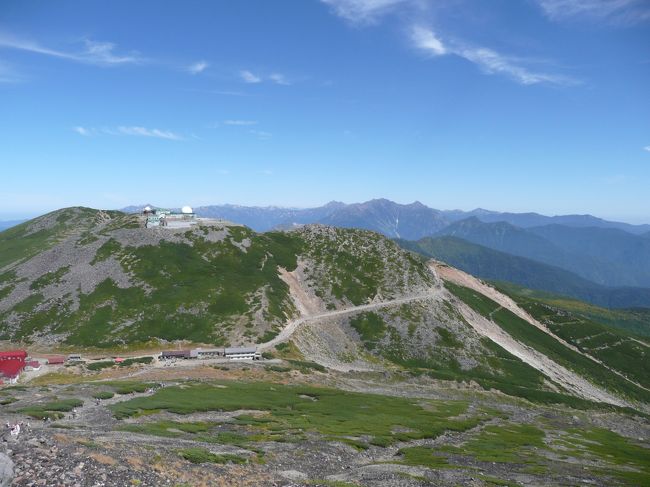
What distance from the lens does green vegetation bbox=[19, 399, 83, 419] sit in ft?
168

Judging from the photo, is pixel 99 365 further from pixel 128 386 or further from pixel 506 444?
pixel 506 444

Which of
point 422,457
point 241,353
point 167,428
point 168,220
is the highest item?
point 168,220

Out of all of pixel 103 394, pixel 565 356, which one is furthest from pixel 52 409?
pixel 565 356

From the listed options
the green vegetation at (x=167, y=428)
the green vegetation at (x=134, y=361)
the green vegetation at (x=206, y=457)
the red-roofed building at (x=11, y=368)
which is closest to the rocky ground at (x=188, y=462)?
the green vegetation at (x=206, y=457)

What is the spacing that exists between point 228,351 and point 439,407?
54.1 meters

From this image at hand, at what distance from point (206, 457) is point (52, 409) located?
30264 millimetres

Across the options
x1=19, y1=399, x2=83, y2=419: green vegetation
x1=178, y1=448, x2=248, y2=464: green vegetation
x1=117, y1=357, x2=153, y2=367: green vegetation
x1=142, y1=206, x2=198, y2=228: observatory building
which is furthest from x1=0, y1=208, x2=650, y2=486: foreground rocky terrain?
x1=142, y1=206, x2=198, y2=228: observatory building

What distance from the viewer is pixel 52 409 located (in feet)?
180

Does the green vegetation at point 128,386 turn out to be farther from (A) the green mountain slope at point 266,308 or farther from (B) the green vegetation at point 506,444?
(B) the green vegetation at point 506,444

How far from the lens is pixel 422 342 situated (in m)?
148

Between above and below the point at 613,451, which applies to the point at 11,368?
above

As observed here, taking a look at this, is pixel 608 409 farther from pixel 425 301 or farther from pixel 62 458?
pixel 62 458

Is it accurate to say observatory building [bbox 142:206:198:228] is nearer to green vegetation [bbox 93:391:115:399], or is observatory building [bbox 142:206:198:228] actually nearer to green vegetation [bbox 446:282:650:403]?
green vegetation [bbox 93:391:115:399]

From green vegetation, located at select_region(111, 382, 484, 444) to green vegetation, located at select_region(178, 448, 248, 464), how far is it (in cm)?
1788
